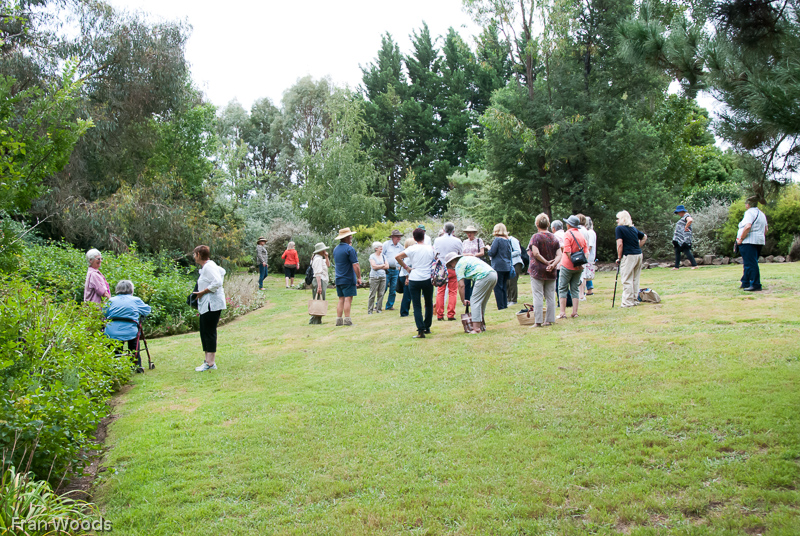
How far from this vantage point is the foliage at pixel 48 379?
4.39 meters

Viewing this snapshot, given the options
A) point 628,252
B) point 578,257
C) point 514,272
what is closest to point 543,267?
point 578,257

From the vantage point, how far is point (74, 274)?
43.3 ft

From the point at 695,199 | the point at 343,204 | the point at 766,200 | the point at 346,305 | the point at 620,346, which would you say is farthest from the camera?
the point at 343,204

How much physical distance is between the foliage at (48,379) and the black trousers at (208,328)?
114 cm

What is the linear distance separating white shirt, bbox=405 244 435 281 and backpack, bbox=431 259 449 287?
2.31 ft

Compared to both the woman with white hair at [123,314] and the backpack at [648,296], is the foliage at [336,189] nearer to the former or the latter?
the backpack at [648,296]

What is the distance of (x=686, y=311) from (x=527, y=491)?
24.2 feet

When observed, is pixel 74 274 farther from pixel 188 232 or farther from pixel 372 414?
pixel 372 414

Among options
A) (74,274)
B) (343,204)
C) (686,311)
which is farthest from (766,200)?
(343,204)

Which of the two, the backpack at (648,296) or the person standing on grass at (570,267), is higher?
the person standing on grass at (570,267)

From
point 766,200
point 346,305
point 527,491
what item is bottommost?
point 527,491

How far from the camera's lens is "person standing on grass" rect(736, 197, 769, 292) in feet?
37.3

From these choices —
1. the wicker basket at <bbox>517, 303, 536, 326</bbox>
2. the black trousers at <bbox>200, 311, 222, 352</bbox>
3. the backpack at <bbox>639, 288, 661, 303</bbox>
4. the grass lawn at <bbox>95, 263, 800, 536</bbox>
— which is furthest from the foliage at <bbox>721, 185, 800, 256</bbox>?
the black trousers at <bbox>200, 311, 222, 352</bbox>

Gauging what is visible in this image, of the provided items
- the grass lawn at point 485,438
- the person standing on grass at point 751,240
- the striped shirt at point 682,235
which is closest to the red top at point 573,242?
the grass lawn at point 485,438
